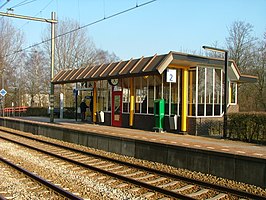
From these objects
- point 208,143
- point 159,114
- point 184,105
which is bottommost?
point 208,143

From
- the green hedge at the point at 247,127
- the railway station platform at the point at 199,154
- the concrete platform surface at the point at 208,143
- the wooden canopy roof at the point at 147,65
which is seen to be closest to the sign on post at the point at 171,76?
the wooden canopy roof at the point at 147,65

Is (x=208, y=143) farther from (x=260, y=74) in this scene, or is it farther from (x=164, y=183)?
(x=260, y=74)

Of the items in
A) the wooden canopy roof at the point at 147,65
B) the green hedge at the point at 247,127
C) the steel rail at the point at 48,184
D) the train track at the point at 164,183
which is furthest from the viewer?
the wooden canopy roof at the point at 147,65

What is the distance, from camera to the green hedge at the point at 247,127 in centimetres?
1388

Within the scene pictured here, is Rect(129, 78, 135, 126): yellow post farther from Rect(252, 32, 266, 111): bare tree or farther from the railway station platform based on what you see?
Rect(252, 32, 266, 111): bare tree

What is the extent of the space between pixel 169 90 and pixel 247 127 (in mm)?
5376

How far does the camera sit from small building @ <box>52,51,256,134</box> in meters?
17.0

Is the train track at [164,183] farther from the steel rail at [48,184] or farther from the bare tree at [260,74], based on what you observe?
the bare tree at [260,74]

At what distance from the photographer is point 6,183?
9.26 metres

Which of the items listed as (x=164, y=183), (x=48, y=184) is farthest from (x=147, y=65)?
(x=48, y=184)

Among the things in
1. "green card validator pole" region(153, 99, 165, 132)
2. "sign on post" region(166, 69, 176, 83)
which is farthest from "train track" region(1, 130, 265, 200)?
"sign on post" region(166, 69, 176, 83)

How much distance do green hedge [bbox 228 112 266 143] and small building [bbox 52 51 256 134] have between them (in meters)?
2.23

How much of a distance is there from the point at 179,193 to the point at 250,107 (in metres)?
27.4

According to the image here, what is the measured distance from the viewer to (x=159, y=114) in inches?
704
